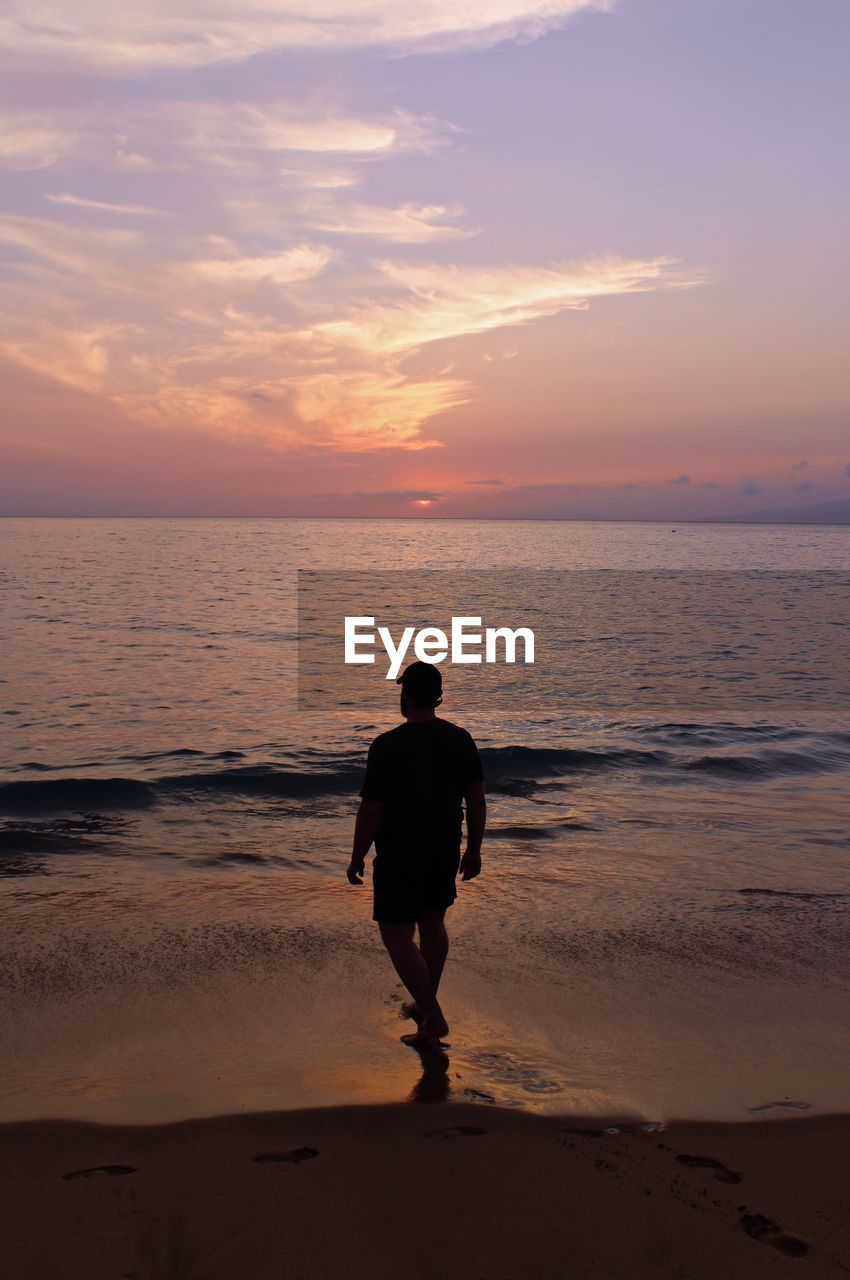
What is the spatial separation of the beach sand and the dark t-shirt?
4.41 ft

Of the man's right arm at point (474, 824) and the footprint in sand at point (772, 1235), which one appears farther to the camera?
the man's right arm at point (474, 824)

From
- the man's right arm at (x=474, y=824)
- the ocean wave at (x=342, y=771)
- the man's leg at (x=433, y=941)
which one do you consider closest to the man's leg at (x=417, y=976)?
the man's leg at (x=433, y=941)

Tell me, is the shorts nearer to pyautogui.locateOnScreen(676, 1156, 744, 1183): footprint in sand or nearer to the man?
the man

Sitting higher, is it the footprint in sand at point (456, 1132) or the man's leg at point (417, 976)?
the man's leg at point (417, 976)

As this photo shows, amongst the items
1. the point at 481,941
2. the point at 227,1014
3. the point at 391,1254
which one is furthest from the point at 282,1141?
the point at 481,941

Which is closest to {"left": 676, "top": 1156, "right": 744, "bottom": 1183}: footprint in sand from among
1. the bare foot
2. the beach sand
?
the beach sand

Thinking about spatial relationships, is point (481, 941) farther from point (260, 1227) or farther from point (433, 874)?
point (260, 1227)

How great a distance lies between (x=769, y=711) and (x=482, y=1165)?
16.3m

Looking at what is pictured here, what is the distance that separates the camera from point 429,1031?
5.13 metres

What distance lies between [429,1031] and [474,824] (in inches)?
44.3

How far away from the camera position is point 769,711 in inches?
744

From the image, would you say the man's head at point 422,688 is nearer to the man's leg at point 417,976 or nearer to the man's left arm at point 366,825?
the man's left arm at point 366,825

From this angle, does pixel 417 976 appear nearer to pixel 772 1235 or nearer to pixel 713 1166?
pixel 713 1166

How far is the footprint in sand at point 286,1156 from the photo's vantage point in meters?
3.97
